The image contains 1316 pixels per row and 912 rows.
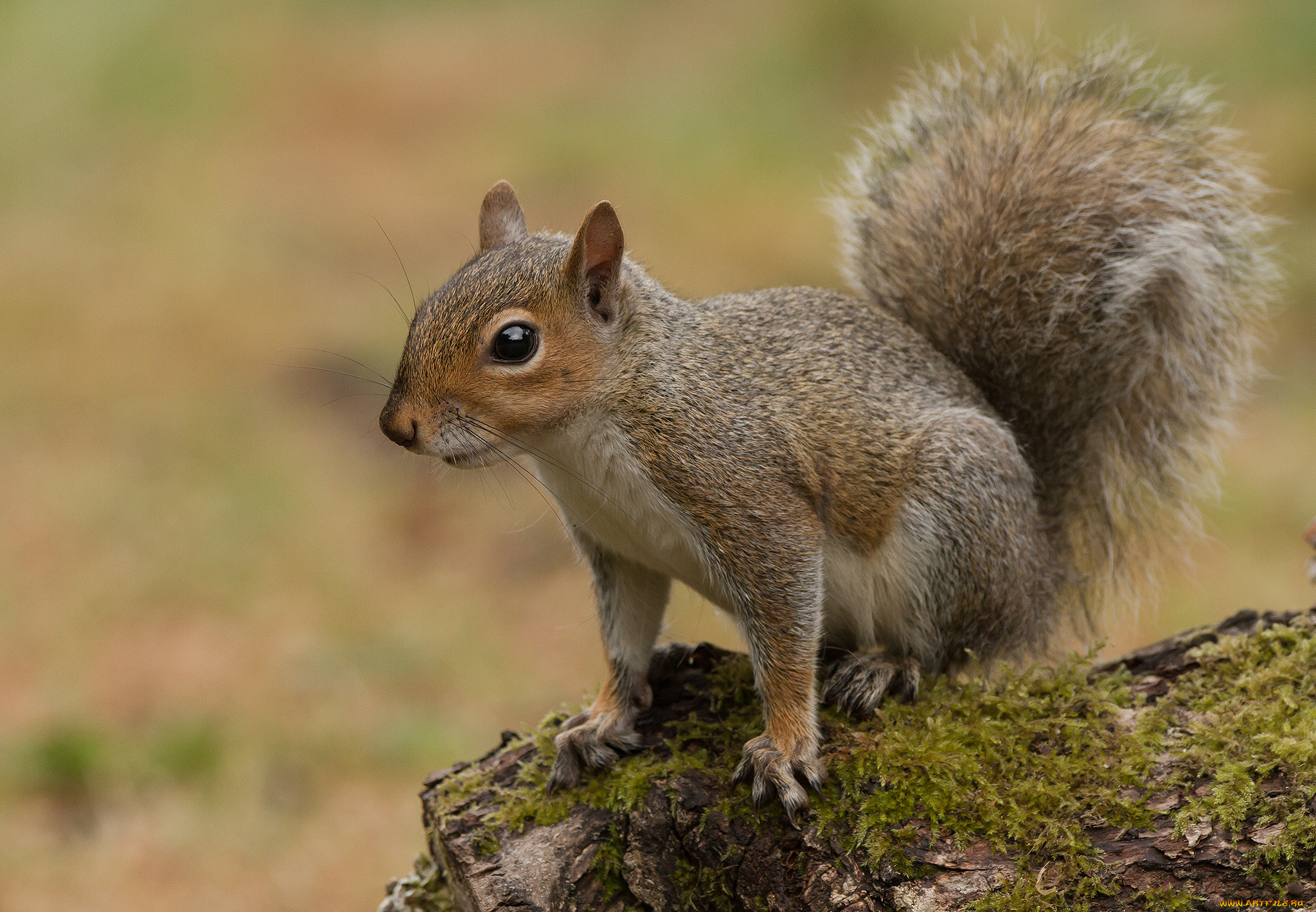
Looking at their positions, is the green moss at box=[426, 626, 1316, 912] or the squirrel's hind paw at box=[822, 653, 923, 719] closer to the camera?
the green moss at box=[426, 626, 1316, 912]

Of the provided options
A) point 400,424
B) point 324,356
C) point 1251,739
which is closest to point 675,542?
point 400,424

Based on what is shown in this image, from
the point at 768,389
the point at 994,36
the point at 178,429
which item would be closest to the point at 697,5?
the point at 994,36

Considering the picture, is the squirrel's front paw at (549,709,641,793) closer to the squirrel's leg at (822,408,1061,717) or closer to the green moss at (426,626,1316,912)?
the green moss at (426,626,1316,912)

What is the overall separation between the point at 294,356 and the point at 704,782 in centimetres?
454

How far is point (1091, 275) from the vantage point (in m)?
2.44

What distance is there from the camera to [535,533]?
504 cm

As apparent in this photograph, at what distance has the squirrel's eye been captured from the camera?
76.7 inches

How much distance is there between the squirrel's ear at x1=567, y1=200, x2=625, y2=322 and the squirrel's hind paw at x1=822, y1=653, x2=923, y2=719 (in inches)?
31.1

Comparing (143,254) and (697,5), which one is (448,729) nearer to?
(143,254)

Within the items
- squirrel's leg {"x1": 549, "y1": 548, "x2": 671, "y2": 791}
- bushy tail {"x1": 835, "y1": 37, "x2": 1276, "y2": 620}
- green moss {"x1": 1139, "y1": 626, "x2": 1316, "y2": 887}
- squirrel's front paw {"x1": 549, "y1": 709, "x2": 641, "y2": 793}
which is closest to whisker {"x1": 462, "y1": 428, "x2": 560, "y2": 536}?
squirrel's leg {"x1": 549, "y1": 548, "x2": 671, "y2": 791}

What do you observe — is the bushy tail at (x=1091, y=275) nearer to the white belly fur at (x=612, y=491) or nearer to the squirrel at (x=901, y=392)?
the squirrel at (x=901, y=392)

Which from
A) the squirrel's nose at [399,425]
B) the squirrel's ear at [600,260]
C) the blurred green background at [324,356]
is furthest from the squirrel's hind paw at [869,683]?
the squirrel's nose at [399,425]

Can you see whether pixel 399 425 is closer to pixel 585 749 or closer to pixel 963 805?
pixel 585 749

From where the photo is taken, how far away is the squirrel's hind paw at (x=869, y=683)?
6.96 ft
